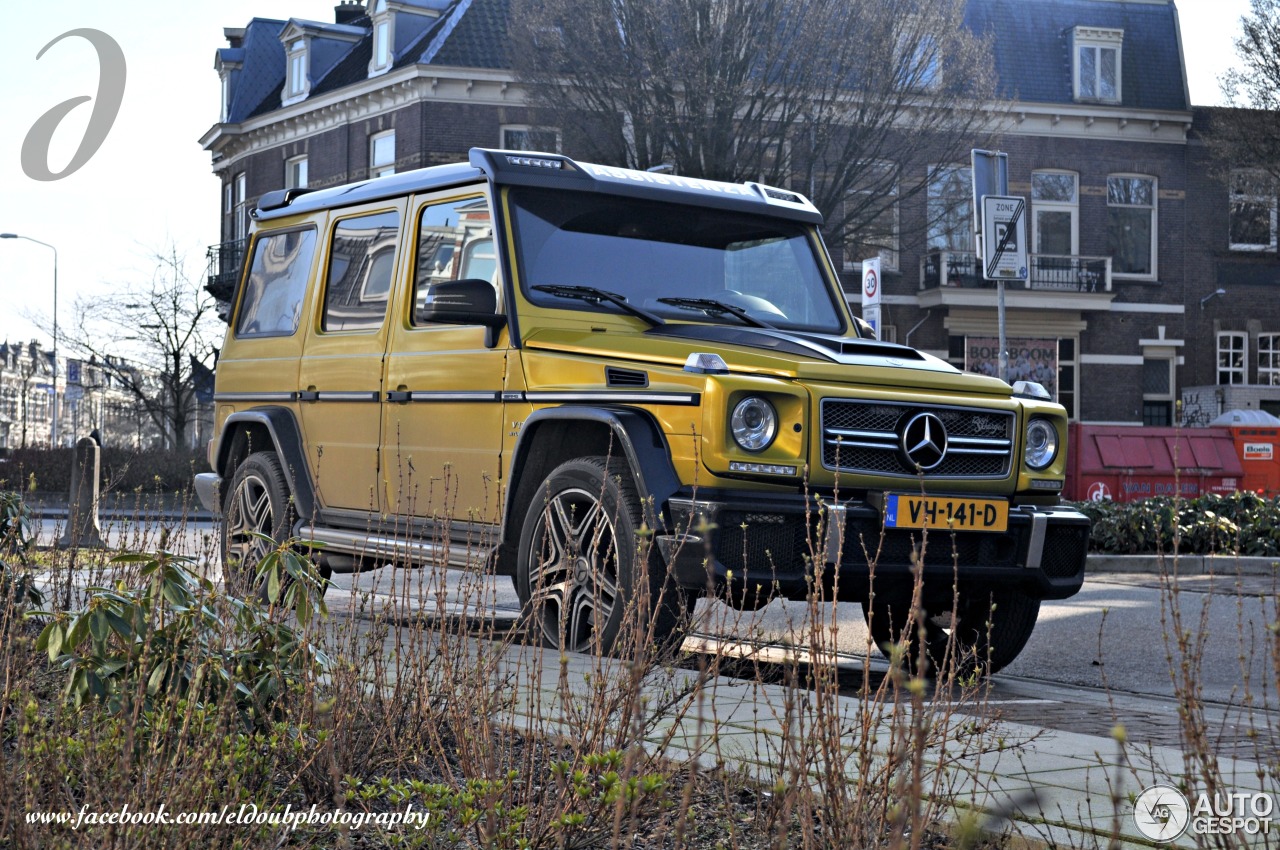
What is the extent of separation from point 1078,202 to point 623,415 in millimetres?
33266

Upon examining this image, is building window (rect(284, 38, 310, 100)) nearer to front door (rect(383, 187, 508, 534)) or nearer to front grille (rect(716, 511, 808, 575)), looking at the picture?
front door (rect(383, 187, 508, 534))

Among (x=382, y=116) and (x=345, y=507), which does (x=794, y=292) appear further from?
(x=382, y=116)

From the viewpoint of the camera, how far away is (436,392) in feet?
24.1

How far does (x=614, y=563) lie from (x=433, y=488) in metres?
1.37

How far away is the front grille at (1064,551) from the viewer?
6.48 m

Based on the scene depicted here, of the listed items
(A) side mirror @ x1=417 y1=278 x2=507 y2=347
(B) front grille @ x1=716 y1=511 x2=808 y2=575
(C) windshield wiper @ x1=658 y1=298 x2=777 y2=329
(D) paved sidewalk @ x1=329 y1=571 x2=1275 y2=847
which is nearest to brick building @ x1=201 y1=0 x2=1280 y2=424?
(C) windshield wiper @ x1=658 y1=298 x2=777 y2=329

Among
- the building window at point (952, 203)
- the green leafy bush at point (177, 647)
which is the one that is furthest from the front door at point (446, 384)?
the building window at point (952, 203)

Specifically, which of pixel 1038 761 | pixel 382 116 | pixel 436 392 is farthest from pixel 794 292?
pixel 382 116

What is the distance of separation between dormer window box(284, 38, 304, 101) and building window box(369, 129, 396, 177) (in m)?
3.76

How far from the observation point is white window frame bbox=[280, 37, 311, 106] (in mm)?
38781

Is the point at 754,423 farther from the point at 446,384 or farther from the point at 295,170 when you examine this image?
the point at 295,170

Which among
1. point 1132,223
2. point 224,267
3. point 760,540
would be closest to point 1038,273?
point 1132,223

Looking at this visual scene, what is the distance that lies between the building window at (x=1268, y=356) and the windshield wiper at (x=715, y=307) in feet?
112

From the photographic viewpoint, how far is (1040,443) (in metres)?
6.75
